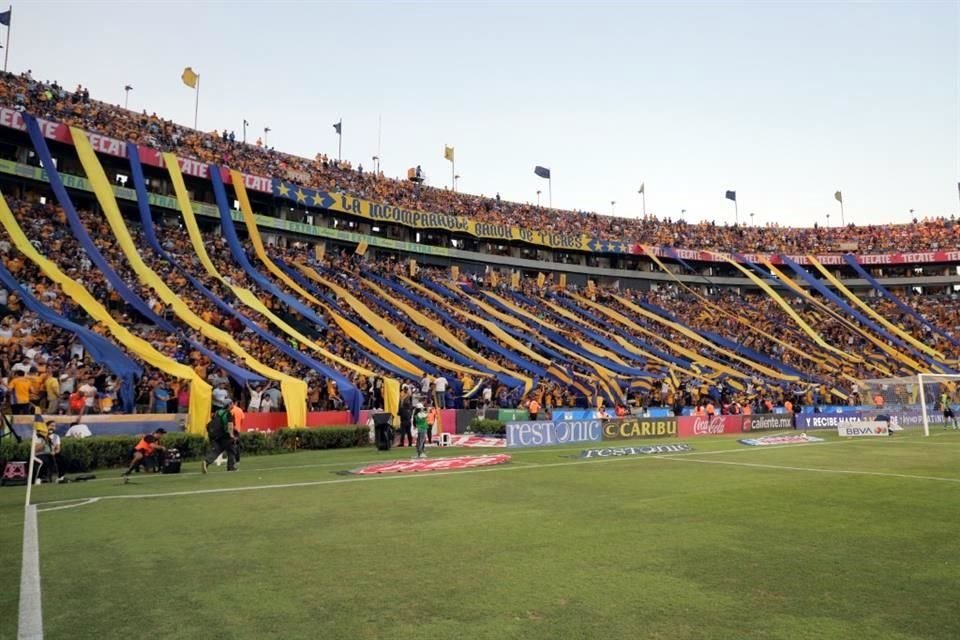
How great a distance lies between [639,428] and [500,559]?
22.0 meters

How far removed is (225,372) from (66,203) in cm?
1431

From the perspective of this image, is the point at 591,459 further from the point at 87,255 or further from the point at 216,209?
the point at 216,209

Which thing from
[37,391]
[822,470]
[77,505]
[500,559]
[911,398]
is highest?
[37,391]

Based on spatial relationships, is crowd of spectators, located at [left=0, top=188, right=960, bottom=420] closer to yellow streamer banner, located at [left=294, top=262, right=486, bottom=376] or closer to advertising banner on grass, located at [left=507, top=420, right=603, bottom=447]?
yellow streamer banner, located at [left=294, top=262, right=486, bottom=376]

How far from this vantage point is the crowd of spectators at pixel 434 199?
39.8 metres

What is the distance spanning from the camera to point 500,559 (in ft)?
23.8

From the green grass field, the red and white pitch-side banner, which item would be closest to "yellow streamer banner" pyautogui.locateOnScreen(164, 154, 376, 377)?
the red and white pitch-side banner

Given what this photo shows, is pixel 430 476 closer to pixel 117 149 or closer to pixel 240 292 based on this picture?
pixel 240 292

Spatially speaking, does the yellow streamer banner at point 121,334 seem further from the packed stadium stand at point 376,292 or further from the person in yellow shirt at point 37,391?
the person in yellow shirt at point 37,391

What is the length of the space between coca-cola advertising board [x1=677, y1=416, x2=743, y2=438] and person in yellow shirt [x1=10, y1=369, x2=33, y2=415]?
25.1m

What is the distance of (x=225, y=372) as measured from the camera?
24.1m

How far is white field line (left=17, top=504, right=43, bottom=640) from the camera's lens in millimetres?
5024

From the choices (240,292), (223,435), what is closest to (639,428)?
(223,435)

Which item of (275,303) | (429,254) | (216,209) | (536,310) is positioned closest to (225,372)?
(275,303)
